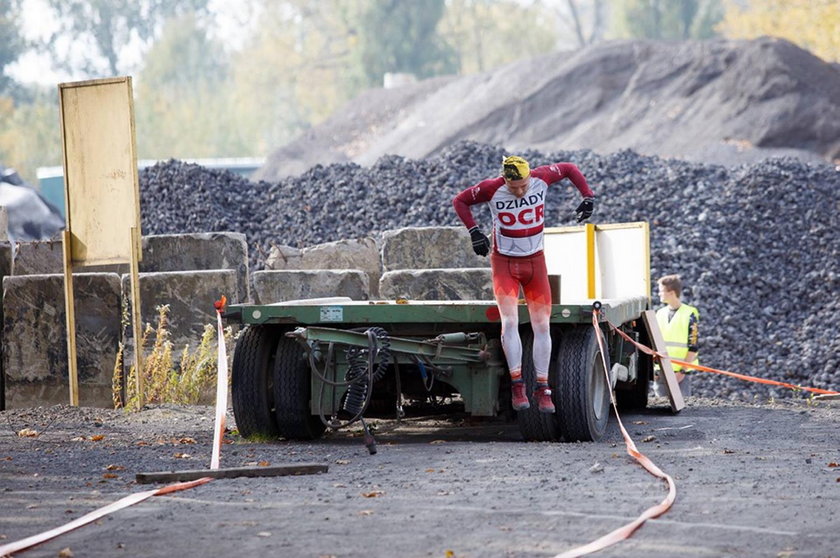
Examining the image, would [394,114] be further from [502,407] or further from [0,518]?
[0,518]

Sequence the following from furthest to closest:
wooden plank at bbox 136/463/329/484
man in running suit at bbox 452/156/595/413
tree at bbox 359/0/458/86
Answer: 1. tree at bbox 359/0/458/86
2. man in running suit at bbox 452/156/595/413
3. wooden plank at bbox 136/463/329/484

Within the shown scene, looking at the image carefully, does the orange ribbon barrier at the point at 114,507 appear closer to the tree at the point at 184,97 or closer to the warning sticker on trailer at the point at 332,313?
the warning sticker on trailer at the point at 332,313

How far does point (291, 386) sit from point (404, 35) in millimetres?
53184

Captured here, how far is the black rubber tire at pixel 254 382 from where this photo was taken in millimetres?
9570

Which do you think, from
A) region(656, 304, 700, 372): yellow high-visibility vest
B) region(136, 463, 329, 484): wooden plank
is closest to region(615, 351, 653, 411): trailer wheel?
region(656, 304, 700, 372): yellow high-visibility vest

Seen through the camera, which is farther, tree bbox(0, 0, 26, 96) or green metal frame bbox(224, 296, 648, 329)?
tree bbox(0, 0, 26, 96)

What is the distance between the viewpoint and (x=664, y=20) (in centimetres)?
6288

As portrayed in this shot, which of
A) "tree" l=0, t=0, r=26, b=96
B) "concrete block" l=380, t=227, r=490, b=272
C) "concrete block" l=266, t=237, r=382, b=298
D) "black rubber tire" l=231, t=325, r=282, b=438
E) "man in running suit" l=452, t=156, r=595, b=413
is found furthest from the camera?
"tree" l=0, t=0, r=26, b=96

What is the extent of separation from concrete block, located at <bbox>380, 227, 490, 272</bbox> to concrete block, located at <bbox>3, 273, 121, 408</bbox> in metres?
4.32

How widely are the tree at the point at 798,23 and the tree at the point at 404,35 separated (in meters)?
13.1

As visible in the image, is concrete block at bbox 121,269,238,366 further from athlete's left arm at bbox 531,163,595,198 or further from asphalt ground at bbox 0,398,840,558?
athlete's left arm at bbox 531,163,595,198

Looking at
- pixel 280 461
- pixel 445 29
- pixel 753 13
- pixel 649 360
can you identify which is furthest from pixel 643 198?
pixel 445 29

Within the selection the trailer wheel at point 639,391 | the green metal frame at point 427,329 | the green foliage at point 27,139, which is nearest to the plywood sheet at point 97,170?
the green metal frame at point 427,329

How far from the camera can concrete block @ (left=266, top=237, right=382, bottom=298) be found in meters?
16.7
